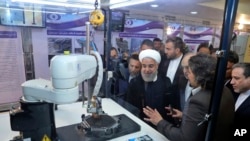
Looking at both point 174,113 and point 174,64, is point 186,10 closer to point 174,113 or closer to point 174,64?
point 174,64

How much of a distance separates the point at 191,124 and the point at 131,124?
0.38 metres

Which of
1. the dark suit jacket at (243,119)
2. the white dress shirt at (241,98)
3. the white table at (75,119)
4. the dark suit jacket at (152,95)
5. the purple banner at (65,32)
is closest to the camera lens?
the white table at (75,119)

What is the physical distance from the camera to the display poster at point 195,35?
3652 millimetres

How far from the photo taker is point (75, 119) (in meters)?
1.19

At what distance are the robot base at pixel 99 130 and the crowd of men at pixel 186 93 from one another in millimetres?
162

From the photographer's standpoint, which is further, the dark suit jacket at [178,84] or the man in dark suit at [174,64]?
the man in dark suit at [174,64]

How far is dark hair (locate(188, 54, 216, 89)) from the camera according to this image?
2.92 ft

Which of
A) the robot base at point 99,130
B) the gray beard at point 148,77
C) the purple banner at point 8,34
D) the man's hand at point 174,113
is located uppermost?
the purple banner at point 8,34

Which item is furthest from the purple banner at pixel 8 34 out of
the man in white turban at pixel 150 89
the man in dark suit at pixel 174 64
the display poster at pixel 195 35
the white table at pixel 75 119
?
the display poster at pixel 195 35

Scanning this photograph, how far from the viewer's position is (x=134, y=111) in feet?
4.84

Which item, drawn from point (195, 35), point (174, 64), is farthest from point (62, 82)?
point (195, 35)

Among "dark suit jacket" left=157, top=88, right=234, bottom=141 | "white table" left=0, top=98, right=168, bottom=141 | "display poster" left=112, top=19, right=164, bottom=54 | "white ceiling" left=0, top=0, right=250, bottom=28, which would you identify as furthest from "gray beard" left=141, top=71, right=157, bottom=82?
"display poster" left=112, top=19, right=164, bottom=54

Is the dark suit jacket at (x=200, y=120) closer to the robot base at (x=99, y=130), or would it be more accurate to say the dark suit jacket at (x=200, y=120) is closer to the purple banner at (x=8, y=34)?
the robot base at (x=99, y=130)

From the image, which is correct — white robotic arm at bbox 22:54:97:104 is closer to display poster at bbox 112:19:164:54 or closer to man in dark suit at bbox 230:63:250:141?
man in dark suit at bbox 230:63:250:141
